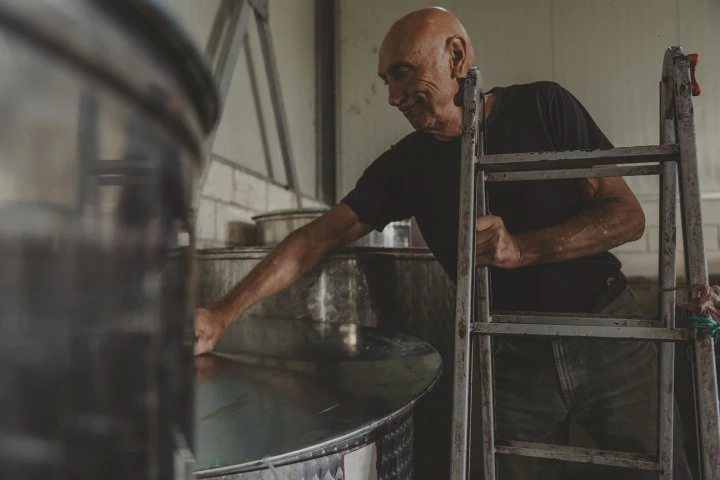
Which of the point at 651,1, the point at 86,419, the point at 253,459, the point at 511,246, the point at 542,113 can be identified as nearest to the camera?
the point at 86,419

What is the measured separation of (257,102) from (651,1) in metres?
2.83

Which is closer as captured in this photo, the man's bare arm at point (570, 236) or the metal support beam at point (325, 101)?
the man's bare arm at point (570, 236)

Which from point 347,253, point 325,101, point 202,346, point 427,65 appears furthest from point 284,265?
point 325,101

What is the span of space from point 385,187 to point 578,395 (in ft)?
2.62

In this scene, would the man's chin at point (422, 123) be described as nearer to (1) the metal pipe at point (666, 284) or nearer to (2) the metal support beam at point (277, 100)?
(1) the metal pipe at point (666, 284)

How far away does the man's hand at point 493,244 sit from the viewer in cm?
100

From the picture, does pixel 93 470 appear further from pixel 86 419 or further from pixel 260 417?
pixel 260 417

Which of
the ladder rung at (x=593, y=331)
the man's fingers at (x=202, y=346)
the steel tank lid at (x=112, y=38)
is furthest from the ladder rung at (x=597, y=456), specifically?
the steel tank lid at (x=112, y=38)

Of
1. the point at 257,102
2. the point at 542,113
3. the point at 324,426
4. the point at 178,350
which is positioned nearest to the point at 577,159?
the point at 542,113

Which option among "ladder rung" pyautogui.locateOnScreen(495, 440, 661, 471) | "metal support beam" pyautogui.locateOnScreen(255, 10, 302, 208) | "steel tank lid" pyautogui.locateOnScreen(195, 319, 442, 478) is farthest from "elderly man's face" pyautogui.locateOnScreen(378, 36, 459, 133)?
"metal support beam" pyautogui.locateOnScreen(255, 10, 302, 208)

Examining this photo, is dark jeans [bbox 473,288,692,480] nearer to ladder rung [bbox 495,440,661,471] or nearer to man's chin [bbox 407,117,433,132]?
ladder rung [bbox 495,440,661,471]

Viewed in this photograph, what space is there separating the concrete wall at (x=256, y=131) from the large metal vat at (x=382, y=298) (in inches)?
16.8

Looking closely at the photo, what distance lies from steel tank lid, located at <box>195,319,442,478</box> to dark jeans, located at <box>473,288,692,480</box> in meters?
0.31

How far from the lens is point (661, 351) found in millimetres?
1065
